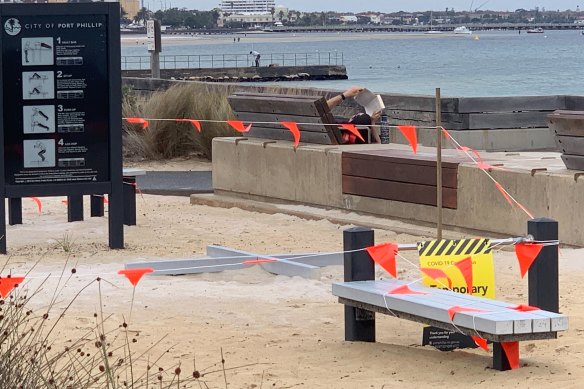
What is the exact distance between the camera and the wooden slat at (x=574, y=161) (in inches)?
476

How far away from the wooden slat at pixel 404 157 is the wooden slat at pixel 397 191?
24 centimetres

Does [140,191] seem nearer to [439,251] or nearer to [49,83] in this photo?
[49,83]

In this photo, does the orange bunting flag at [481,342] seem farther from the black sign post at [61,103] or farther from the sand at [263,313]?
the black sign post at [61,103]

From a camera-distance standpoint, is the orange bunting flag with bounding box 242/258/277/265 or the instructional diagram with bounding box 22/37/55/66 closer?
the orange bunting flag with bounding box 242/258/277/265

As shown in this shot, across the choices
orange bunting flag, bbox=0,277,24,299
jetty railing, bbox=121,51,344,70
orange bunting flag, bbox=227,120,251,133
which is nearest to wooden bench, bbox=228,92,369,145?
orange bunting flag, bbox=227,120,251,133

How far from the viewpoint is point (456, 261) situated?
26.4 feet

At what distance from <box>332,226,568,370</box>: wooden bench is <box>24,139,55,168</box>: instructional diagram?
4.64 metres

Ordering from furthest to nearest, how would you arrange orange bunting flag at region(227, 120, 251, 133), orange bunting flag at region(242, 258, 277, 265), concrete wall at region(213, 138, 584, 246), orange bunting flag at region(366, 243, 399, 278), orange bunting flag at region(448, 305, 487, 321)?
orange bunting flag at region(227, 120, 251, 133) → concrete wall at region(213, 138, 584, 246) → orange bunting flag at region(242, 258, 277, 265) → orange bunting flag at region(366, 243, 399, 278) → orange bunting flag at region(448, 305, 487, 321)

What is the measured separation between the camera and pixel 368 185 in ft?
46.9

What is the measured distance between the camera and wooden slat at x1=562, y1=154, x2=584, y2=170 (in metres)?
12.1

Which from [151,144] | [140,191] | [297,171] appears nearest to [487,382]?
[297,171]

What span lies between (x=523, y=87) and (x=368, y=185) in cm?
5786

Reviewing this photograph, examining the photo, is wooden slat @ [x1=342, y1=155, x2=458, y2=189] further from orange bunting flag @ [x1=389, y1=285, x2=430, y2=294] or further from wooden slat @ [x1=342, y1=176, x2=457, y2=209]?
orange bunting flag @ [x1=389, y1=285, x2=430, y2=294]

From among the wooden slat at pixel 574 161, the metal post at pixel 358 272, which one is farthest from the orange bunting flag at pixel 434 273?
the wooden slat at pixel 574 161
